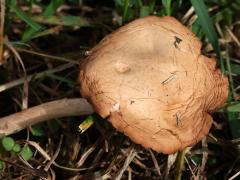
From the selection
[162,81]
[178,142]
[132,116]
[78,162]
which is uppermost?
[162,81]

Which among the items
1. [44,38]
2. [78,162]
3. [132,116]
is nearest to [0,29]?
[44,38]

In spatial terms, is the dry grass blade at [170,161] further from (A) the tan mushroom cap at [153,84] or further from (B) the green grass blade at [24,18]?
(B) the green grass blade at [24,18]

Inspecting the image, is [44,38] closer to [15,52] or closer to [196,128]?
[15,52]

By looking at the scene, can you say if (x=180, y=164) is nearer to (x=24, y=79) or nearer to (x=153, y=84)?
(x=153, y=84)

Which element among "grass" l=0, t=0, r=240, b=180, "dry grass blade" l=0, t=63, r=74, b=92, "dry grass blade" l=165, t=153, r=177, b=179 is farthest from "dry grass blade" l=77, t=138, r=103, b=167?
"dry grass blade" l=0, t=63, r=74, b=92

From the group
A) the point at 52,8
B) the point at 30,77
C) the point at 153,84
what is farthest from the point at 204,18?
the point at 30,77

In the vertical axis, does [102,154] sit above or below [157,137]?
below

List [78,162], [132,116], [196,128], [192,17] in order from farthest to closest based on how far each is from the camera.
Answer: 1. [192,17]
2. [78,162]
3. [196,128]
4. [132,116]
